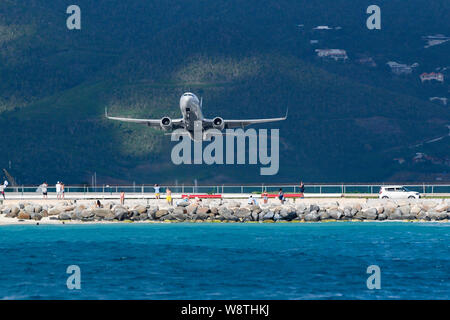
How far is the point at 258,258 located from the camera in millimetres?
47375

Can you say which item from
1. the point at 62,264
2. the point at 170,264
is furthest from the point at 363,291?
the point at 62,264

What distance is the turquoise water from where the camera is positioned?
36.9m

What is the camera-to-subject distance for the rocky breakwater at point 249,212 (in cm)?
6538

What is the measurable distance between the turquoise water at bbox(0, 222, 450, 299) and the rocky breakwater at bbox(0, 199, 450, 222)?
6.99 feet

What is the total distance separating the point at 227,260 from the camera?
4656 cm

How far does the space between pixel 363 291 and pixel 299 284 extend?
3294 mm

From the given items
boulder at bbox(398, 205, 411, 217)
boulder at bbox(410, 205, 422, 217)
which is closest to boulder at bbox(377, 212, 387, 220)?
boulder at bbox(398, 205, 411, 217)

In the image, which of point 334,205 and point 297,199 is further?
point 297,199

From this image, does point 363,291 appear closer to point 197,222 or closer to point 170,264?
point 170,264

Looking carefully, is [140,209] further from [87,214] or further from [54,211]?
[54,211]

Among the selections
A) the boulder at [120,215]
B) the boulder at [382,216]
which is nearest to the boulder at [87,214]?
the boulder at [120,215]

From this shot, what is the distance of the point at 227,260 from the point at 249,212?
19.0 metres

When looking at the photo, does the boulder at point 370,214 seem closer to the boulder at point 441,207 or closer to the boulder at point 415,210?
the boulder at point 415,210
